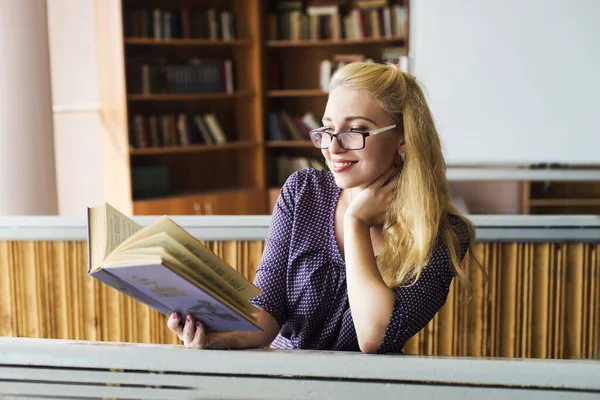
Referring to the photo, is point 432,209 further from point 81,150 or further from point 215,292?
point 81,150

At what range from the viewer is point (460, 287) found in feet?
7.02

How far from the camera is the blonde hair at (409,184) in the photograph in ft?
4.68

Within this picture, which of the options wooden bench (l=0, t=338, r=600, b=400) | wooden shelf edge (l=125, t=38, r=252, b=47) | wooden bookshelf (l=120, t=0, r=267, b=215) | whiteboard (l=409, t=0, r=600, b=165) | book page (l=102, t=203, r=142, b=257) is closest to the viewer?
wooden bench (l=0, t=338, r=600, b=400)

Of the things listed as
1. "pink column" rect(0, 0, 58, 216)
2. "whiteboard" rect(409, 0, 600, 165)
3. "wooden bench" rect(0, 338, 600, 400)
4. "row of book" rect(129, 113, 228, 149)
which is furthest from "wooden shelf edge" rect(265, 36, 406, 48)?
"wooden bench" rect(0, 338, 600, 400)

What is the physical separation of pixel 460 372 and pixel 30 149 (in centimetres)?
269

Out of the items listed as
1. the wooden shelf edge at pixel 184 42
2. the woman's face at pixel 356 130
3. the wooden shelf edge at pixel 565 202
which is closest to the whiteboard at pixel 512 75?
the wooden shelf edge at pixel 565 202

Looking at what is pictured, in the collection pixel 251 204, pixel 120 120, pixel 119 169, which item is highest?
pixel 120 120

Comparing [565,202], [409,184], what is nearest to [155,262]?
[409,184]

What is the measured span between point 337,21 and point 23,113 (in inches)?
117

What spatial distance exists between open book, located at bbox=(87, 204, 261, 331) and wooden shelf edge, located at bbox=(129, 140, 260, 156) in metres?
3.92

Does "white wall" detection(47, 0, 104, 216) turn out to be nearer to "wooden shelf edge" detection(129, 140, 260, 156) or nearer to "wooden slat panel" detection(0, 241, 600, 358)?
"wooden shelf edge" detection(129, 140, 260, 156)

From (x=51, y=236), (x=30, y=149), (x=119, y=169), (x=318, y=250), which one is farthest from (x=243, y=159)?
(x=318, y=250)

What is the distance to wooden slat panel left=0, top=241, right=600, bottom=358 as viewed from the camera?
2143mm

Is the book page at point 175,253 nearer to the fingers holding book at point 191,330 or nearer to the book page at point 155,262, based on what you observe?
the book page at point 155,262
